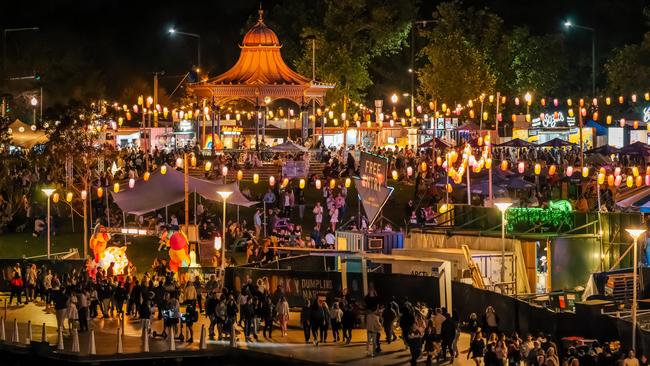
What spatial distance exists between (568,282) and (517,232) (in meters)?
2.37

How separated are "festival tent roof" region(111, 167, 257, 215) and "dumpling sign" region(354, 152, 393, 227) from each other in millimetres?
7676

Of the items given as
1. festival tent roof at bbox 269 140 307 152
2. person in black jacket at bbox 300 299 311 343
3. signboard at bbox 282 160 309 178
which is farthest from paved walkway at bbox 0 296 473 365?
festival tent roof at bbox 269 140 307 152

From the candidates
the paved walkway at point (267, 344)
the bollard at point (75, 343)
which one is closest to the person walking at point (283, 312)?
the paved walkway at point (267, 344)

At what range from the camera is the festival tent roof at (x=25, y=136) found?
63594 millimetres

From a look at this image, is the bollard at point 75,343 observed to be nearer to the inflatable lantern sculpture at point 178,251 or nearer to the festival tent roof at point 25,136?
the inflatable lantern sculpture at point 178,251

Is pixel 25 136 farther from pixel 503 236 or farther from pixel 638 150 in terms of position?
pixel 503 236

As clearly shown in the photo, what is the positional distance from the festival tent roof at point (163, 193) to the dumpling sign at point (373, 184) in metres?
7.68

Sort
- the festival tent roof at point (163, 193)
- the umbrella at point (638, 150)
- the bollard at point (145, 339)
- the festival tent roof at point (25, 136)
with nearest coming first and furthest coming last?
the bollard at point (145, 339)
the festival tent roof at point (163, 193)
the umbrella at point (638, 150)
the festival tent roof at point (25, 136)

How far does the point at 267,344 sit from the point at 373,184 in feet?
24.4

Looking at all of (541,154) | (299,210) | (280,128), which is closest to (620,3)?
(280,128)

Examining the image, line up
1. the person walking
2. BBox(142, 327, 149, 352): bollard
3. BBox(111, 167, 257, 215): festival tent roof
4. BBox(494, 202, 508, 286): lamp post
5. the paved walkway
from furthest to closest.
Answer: BBox(111, 167, 257, 215): festival tent roof → BBox(494, 202, 508, 286): lamp post → the person walking → BBox(142, 327, 149, 352): bollard → the paved walkway

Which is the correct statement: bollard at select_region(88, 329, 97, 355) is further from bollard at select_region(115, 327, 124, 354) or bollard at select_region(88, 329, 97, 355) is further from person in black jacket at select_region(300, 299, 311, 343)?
person in black jacket at select_region(300, 299, 311, 343)

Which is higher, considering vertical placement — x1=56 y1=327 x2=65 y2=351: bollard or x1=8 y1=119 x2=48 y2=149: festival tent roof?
x1=8 y1=119 x2=48 y2=149: festival tent roof

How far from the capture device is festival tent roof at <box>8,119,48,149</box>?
209 ft
